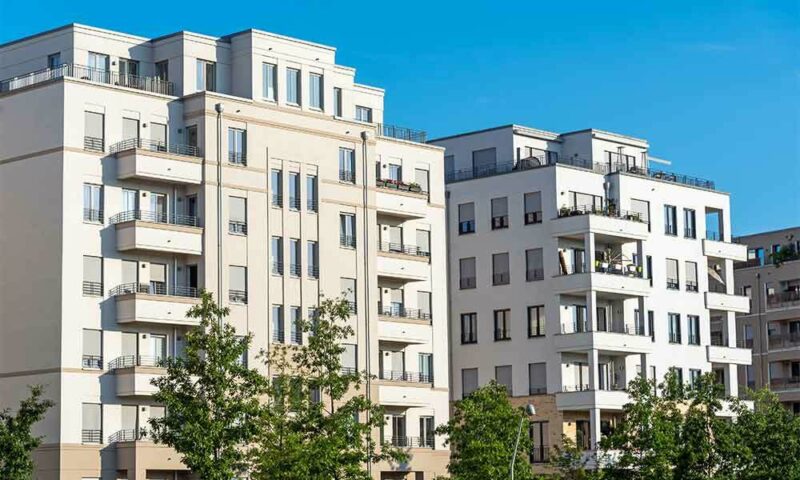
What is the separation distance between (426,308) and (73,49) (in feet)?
81.5


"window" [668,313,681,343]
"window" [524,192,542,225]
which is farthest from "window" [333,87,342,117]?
"window" [668,313,681,343]

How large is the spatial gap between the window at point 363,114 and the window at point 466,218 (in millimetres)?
10435

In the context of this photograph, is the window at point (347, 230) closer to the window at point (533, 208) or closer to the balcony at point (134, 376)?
the balcony at point (134, 376)

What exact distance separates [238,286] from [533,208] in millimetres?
25394

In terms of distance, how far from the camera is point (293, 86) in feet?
286

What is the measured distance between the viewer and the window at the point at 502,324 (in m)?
102

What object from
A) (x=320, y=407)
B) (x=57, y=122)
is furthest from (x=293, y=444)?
(x=57, y=122)

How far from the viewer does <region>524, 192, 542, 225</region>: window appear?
102 metres

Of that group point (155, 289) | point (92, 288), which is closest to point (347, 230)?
point (155, 289)

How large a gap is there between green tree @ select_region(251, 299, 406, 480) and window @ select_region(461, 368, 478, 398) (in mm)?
27448

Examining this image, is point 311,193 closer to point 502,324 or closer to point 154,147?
point 154,147

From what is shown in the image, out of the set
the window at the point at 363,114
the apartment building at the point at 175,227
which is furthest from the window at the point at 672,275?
the window at the point at 363,114

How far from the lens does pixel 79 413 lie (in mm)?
76688

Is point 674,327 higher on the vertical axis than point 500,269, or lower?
lower
